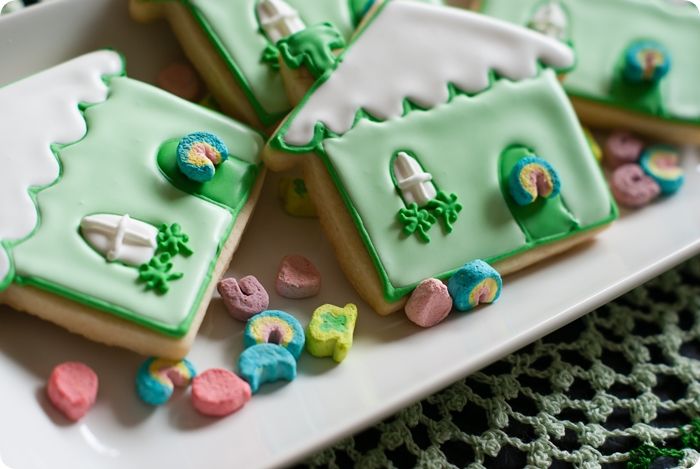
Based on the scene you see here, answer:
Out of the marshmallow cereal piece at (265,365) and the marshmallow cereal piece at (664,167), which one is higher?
the marshmallow cereal piece at (664,167)

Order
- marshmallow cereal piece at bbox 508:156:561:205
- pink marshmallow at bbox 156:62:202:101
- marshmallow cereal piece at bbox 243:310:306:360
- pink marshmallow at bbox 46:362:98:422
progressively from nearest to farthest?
1. pink marshmallow at bbox 46:362:98:422
2. marshmallow cereal piece at bbox 243:310:306:360
3. marshmallow cereal piece at bbox 508:156:561:205
4. pink marshmallow at bbox 156:62:202:101

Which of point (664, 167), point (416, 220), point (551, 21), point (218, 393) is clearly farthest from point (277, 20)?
point (664, 167)

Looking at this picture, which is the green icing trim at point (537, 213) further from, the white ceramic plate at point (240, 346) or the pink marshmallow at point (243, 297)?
the pink marshmallow at point (243, 297)

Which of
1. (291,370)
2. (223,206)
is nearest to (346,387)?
(291,370)

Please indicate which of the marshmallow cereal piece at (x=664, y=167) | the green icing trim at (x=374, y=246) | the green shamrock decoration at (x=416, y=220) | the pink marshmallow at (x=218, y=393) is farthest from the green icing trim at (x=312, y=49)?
the marshmallow cereal piece at (x=664, y=167)

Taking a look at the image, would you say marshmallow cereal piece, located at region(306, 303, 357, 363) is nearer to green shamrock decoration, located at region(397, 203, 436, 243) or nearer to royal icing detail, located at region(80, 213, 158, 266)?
green shamrock decoration, located at region(397, 203, 436, 243)

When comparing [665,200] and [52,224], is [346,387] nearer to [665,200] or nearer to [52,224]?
[52,224]

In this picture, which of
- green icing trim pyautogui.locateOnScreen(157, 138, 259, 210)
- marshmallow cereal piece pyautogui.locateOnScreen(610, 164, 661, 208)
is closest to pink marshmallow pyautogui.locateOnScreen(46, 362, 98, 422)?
green icing trim pyautogui.locateOnScreen(157, 138, 259, 210)
